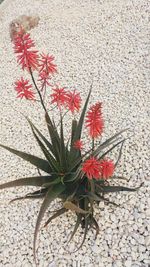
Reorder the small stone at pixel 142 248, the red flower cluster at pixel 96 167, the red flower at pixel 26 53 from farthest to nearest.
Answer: the small stone at pixel 142 248 → the red flower cluster at pixel 96 167 → the red flower at pixel 26 53

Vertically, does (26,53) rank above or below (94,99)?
below

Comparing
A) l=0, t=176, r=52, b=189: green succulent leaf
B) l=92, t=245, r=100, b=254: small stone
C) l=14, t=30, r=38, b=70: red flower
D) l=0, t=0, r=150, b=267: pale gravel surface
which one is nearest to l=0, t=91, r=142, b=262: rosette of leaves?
l=0, t=176, r=52, b=189: green succulent leaf

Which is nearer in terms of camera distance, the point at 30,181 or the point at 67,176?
the point at 30,181

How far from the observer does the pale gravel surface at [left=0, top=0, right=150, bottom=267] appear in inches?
112

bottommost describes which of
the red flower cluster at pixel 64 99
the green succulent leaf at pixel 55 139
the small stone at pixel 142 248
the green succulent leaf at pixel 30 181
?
the small stone at pixel 142 248

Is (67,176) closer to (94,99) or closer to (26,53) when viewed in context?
(26,53)

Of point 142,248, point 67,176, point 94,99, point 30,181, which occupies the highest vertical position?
point 94,99

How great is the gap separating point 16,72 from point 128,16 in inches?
72.4

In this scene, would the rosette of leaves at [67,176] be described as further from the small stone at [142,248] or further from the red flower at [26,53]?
the red flower at [26,53]

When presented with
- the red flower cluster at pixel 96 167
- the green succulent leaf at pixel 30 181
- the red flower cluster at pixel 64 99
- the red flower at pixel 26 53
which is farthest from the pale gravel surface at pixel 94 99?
the red flower at pixel 26 53

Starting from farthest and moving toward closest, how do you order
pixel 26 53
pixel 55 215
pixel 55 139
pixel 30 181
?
pixel 55 215 < pixel 55 139 < pixel 30 181 < pixel 26 53

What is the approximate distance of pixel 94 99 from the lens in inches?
165

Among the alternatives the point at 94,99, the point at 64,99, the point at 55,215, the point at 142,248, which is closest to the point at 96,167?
the point at 64,99

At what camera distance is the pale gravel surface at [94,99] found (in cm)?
283
